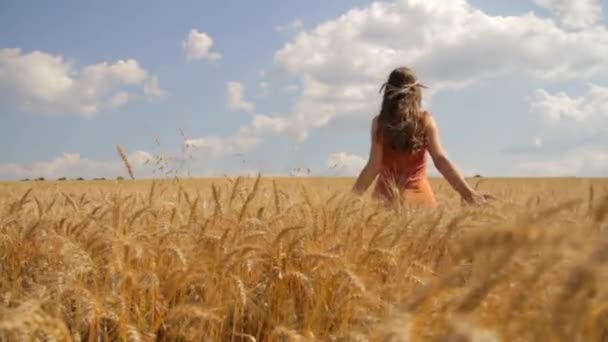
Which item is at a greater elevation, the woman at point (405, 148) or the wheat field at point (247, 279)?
the woman at point (405, 148)

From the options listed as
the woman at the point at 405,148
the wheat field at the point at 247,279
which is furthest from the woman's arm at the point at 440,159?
the wheat field at the point at 247,279

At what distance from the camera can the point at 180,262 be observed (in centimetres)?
194

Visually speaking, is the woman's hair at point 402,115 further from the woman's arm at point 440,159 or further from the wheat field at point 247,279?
the wheat field at point 247,279

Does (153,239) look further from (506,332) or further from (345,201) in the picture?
(506,332)

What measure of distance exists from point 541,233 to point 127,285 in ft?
4.85

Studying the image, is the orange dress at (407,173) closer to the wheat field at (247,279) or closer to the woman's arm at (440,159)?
the woman's arm at (440,159)

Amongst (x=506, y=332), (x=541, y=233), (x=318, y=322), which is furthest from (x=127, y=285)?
(x=541, y=233)

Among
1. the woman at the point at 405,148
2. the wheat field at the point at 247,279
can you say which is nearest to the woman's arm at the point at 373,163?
the woman at the point at 405,148

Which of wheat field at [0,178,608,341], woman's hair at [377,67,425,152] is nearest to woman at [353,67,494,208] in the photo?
woman's hair at [377,67,425,152]

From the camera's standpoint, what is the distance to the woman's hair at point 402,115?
14.8ft

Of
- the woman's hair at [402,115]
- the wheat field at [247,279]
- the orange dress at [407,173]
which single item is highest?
the woman's hair at [402,115]

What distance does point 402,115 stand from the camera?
4.64 metres

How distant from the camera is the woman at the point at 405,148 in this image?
459 centimetres

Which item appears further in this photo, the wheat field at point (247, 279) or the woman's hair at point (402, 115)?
the woman's hair at point (402, 115)
